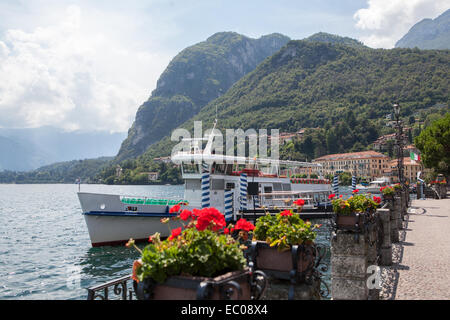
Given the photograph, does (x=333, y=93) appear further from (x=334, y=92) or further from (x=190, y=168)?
(x=190, y=168)

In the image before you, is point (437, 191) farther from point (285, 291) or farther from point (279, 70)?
point (279, 70)

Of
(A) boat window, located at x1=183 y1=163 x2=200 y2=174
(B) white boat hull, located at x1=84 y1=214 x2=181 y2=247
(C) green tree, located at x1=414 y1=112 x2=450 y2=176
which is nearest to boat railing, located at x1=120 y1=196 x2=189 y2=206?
(B) white boat hull, located at x1=84 y1=214 x2=181 y2=247

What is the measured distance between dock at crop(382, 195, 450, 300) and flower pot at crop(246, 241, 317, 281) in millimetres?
3854

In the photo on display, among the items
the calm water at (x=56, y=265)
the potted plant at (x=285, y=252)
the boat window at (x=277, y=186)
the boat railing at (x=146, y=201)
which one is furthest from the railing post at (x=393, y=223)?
the boat window at (x=277, y=186)

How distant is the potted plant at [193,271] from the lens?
8.80 feet

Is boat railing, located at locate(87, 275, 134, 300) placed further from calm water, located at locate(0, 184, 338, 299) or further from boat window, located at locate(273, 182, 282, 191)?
boat window, located at locate(273, 182, 282, 191)

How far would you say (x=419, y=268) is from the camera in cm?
889

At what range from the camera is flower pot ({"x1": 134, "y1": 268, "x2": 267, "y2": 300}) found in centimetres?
262

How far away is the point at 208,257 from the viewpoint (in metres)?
2.86

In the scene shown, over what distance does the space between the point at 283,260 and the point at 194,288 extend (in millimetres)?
1453

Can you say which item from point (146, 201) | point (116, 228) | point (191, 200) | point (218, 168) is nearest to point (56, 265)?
point (116, 228)

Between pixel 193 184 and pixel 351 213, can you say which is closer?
pixel 351 213

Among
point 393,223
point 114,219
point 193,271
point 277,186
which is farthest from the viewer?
point 277,186

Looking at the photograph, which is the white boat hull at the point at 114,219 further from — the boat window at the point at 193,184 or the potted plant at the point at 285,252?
the potted plant at the point at 285,252
